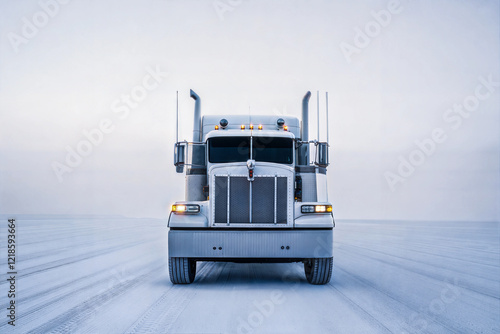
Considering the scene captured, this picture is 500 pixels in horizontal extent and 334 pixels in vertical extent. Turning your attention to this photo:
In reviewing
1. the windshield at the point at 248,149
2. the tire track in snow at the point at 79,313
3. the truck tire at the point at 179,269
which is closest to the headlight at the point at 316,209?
the windshield at the point at 248,149

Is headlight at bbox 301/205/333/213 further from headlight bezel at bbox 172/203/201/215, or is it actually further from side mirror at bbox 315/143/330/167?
headlight bezel at bbox 172/203/201/215

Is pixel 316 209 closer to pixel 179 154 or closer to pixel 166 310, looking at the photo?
pixel 179 154

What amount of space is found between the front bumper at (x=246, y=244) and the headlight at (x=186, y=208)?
38cm

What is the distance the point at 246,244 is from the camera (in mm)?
8977

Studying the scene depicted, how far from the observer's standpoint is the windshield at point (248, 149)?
33.6ft

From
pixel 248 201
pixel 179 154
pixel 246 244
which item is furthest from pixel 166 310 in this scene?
pixel 179 154

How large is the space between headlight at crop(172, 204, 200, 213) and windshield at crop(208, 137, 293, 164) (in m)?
1.42

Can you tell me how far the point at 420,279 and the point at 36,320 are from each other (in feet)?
23.2

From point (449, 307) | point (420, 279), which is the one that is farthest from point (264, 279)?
point (449, 307)

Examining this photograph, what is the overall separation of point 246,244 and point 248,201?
0.80 m

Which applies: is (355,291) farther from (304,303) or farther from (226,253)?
(226,253)

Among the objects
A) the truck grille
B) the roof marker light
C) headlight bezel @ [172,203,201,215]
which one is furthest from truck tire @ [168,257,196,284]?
the roof marker light

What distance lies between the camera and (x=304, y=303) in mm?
7324

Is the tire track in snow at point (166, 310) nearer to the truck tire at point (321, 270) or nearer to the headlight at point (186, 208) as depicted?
the headlight at point (186, 208)
